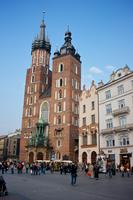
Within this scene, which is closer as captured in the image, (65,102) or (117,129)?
(117,129)

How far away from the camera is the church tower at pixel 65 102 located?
61094 millimetres

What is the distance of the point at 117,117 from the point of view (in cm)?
4419

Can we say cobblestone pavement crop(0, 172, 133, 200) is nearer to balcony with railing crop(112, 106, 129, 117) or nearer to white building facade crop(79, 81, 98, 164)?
balcony with railing crop(112, 106, 129, 117)

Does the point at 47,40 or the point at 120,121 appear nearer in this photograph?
the point at 120,121

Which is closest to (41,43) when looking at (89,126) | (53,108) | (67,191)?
(53,108)

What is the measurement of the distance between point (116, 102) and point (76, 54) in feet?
111

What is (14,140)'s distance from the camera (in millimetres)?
107875

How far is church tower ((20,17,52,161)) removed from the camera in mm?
71625

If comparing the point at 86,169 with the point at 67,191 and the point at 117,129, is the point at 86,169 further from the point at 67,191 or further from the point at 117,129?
the point at 67,191

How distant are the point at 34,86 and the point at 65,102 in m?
16.1

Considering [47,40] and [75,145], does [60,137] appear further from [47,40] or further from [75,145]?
[47,40]

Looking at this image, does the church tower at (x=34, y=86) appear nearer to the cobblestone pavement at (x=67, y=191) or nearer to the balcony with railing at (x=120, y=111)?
the balcony with railing at (x=120, y=111)

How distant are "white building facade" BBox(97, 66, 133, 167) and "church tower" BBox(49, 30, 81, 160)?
1558 centimetres

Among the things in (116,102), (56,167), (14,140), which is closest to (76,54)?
(116,102)
